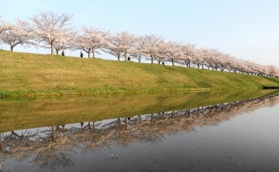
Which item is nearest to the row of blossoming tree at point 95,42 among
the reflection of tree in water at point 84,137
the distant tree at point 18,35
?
the distant tree at point 18,35

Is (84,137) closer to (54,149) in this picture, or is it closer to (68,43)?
(54,149)

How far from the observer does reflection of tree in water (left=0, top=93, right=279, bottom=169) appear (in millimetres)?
9227

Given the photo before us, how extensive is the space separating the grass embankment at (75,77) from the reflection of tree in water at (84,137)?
21.5 m

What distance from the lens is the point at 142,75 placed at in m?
55.7

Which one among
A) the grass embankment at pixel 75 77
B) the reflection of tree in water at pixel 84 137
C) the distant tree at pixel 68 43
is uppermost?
the distant tree at pixel 68 43

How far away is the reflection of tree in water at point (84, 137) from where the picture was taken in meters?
9.23

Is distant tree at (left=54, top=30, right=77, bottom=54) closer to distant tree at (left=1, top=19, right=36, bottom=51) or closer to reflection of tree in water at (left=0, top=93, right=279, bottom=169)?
distant tree at (left=1, top=19, right=36, bottom=51)

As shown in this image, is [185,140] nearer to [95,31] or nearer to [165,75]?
[165,75]

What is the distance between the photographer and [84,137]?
475 inches

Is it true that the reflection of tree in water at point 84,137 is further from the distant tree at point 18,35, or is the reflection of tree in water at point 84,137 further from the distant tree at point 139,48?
the distant tree at point 139,48

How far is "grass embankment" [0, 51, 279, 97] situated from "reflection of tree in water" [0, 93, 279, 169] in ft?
70.4

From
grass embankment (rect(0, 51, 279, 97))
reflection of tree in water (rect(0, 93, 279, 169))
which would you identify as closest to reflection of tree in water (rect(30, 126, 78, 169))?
reflection of tree in water (rect(0, 93, 279, 169))

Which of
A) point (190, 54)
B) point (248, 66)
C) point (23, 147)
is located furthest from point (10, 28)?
point (248, 66)

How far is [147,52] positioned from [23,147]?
8289cm
